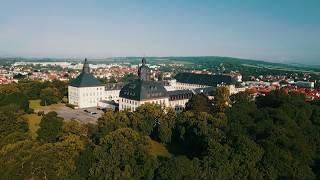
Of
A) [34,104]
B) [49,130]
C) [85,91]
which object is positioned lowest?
[34,104]

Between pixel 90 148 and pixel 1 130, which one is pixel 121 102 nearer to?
pixel 1 130

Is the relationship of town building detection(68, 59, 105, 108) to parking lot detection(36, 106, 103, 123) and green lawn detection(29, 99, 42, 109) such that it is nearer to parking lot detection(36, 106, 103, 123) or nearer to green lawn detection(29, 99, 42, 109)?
parking lot detection(36, 106, 103, 123)

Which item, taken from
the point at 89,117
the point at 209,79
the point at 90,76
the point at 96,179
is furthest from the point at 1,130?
the point at 209,79

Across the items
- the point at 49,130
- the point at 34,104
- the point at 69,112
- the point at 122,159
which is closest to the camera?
the point at 122,159

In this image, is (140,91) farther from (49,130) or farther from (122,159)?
(122,159)

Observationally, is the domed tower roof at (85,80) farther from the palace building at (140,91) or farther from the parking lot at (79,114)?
the parking lot at (79,114)

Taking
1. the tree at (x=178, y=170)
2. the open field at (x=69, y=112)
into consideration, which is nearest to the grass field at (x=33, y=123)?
the open field at (x=69, y=112)

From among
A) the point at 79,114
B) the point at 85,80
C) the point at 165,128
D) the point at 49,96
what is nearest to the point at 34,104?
the point at 49,96
